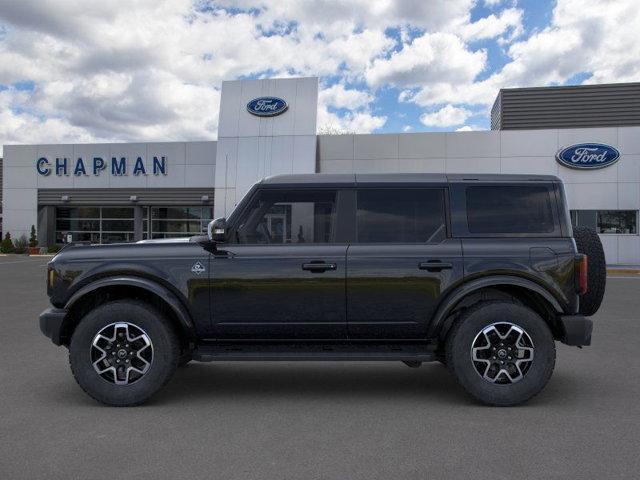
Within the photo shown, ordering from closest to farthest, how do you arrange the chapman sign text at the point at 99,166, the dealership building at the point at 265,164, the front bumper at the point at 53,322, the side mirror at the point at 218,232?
the side mirror at the point at 218,232, the front bumper at the point at 53,322, the dealership building at the point at 265,164, the chapman sign text at the point at 99,166

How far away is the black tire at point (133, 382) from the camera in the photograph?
4.64 metres

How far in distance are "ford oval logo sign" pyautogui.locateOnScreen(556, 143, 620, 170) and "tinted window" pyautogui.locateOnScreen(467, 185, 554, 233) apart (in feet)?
71.8

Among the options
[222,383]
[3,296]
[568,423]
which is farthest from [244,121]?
[568,423]

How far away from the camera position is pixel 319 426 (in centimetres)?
419

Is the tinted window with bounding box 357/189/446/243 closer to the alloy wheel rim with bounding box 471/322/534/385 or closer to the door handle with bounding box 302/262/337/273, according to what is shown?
the door handle with bounding box 302/262/337/273

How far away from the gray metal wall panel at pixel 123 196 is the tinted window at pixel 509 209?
2616 centimetres

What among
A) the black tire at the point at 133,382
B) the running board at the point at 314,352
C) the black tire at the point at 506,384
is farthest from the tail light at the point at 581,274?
the black tire at the point at 133,382

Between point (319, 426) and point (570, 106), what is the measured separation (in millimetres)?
41155

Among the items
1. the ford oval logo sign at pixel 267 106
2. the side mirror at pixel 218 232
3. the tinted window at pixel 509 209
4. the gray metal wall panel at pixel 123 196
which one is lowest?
the side mirror at pixel 218 232

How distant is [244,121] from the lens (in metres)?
26.6

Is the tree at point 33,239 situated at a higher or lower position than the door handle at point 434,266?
higher

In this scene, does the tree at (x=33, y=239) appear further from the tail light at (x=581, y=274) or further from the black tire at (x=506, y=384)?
the tail light at (x=581, y=274)

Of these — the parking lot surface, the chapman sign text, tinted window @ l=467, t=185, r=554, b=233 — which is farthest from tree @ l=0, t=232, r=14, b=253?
tinted window @ l=467, t=185, r=554, b=233

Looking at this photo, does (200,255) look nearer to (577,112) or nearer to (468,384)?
(468,384)
